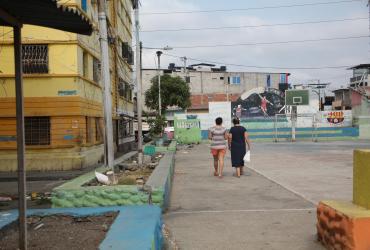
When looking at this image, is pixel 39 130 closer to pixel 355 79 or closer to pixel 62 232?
pixel 62 232

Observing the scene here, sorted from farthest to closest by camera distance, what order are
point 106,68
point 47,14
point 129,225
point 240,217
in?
point 106,68 → point 240,217 → point 129,225 → point 47,14

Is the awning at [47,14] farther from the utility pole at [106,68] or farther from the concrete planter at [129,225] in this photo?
the utility pole at [106,68]

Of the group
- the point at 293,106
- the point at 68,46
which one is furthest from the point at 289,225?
the point at 293,106

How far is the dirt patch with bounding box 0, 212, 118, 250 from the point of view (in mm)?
5020

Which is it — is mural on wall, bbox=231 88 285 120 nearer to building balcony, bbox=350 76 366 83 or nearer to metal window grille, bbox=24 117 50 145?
building balcony, bbox=350 76 366 83

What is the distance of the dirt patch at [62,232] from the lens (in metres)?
5.02

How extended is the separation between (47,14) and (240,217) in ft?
16.2

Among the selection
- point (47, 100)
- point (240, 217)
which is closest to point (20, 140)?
point (240, 217)

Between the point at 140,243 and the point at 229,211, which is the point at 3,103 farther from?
the point at 140,243

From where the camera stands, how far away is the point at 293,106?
51.1 m

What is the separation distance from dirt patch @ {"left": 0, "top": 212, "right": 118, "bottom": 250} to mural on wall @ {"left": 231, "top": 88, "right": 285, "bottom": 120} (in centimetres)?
5472

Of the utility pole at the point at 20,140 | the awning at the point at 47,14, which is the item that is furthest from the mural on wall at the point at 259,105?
the utility pole at the point at 20,140

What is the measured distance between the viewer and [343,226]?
558 cm

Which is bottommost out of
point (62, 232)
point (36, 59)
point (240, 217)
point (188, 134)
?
point (240, 217)
